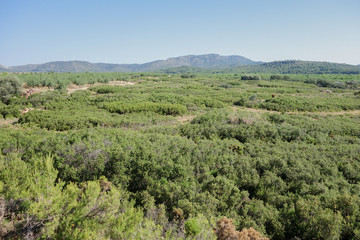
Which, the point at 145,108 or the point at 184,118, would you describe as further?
the point at 145,108

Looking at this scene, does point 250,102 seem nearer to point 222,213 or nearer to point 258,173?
point 258,173

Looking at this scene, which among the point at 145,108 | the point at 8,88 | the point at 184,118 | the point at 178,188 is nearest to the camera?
the point at 178,188

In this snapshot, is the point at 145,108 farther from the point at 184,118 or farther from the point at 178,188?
the point at 178,188

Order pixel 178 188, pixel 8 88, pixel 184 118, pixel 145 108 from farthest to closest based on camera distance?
pixel 8 88 → pixel 145 108 → pixel 184 118 → pixel 178 188

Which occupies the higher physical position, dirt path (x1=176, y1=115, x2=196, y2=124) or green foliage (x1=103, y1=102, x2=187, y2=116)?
green foliage (x1=103, y1=102, x2=187, y2=116)

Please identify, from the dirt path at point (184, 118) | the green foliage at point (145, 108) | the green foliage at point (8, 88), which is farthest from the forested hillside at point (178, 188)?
the green foliage at point (8, 88)

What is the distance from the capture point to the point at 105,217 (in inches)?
165

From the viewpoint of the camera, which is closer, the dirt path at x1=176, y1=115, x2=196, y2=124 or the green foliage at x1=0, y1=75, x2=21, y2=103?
the dirt path at x1=176, y1=115, x2=196, y2=124

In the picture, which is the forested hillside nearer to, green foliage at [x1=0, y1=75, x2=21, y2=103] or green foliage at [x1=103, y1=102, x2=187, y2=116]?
green foliage at [x1=103, y1=102, x2=187, y2=116]

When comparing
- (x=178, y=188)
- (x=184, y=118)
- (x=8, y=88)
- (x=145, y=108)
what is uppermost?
(x=8, y=88)

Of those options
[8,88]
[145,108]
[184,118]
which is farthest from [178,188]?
[8,88]

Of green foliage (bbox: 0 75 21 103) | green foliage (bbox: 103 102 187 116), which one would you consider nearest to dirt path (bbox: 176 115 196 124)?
green foliage (bbox: 103 102 187 116)

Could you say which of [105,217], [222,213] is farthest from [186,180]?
[105,217]

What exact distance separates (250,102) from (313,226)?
77.3 ft
